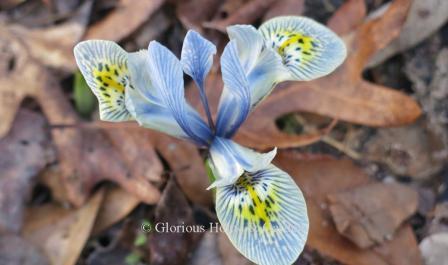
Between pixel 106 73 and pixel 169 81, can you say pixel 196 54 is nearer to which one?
pixel 169 81

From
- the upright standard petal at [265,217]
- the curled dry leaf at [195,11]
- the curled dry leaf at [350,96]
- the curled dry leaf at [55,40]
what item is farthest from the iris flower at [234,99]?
the curled dry leaf at [55,40]

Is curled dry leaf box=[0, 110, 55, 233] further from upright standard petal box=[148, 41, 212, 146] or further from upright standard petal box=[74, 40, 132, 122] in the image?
upright standard petal box=[148, 41, 212, 146]

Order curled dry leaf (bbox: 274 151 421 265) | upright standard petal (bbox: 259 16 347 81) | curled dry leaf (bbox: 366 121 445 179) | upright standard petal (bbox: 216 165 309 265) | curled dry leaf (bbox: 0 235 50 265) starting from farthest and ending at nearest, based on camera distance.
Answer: curled dry leaf (bbox: 366 121 445 179)
curled dry leaf (bbox: 0 235 50 265)
curled dry leaf (bbox: 274 151 421 265)
upright standard petal (bbox: 259 16 347 81)
upright standard petal (bbox: 216 165 309 265)

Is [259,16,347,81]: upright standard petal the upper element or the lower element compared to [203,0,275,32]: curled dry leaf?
upper

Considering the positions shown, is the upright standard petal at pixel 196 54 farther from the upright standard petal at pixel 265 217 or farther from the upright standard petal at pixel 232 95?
the upright standard petal at pixel 265 217

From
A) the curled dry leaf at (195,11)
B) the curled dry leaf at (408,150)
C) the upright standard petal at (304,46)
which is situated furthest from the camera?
the curled dry leaf at (195,11)

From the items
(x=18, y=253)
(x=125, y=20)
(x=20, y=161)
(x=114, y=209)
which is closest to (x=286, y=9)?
(x=125, y=20)

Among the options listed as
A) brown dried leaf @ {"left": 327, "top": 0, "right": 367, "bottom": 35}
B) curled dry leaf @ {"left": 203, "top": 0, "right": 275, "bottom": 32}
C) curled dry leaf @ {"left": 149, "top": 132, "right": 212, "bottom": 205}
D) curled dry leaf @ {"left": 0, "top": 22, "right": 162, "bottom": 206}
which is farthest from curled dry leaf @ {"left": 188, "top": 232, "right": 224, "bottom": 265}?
brown dried leaf @ {"left": 327, "top": 0, "right": 367, "bottom": 35}

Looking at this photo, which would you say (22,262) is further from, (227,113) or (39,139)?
(227,113)
